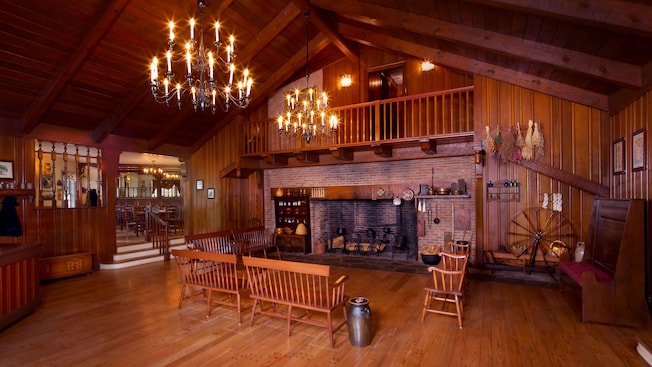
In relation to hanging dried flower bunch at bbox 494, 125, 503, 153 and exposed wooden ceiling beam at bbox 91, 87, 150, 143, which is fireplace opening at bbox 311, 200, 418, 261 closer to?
hanging dried flower bunch at bbox 494, 125, 503, 153

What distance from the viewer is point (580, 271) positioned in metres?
4.18

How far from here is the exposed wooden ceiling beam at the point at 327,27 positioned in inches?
227

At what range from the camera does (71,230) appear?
6656mm

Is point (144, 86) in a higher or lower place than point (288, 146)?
higher

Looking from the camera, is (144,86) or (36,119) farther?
(144,86)

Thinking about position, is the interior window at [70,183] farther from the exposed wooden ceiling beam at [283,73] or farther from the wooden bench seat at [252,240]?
the wooden bench seat at [252,240]

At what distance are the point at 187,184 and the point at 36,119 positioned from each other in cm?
378

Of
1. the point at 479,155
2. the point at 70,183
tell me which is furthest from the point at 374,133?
the point at 70,183

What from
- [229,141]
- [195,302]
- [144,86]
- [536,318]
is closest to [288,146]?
[229,141]

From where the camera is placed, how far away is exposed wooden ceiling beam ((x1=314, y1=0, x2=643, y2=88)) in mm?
3998

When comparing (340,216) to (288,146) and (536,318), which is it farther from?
(536,318)

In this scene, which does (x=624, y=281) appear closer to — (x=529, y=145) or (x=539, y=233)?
(x=539, y=233)

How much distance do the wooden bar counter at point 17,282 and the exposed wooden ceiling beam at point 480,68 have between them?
670cm

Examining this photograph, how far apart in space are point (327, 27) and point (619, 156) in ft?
17.5
